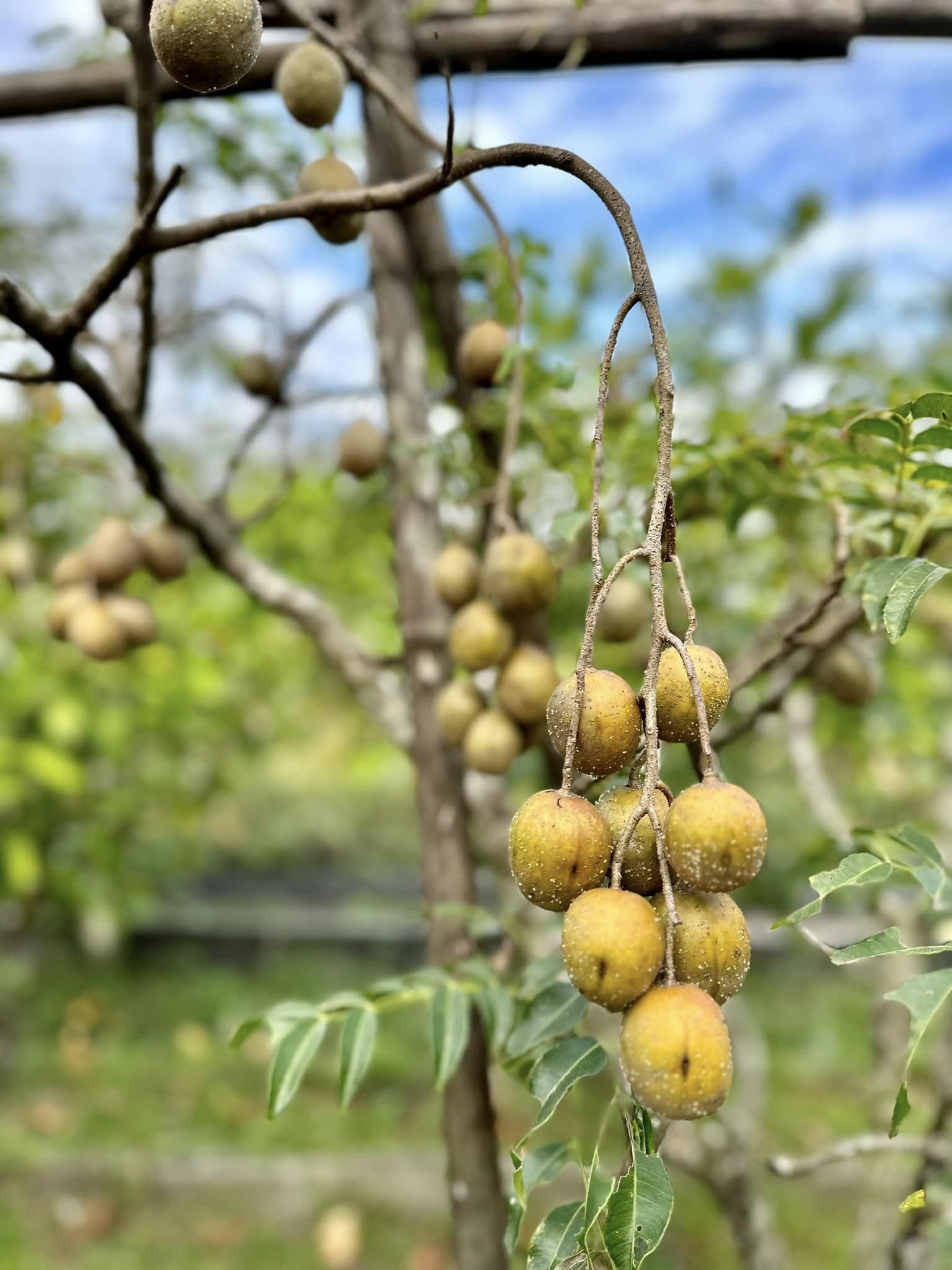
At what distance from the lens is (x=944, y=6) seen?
48.2 inches

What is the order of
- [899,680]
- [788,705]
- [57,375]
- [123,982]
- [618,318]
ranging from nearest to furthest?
[618,318] → [57,375] → [899,680] → [788,705] → [123,982]

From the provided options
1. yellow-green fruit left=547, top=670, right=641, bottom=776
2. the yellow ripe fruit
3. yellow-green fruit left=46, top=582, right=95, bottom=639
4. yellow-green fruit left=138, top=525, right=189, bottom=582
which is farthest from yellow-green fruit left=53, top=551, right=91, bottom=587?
yellow-green fruit left=547, top=670, right=641, bottom=776

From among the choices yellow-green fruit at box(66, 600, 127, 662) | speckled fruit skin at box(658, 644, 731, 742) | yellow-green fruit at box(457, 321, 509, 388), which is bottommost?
yellow-green fruit at box(66, 600, 127, 662)

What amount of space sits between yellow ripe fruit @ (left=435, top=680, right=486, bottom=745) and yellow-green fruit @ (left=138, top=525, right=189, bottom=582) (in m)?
0.58

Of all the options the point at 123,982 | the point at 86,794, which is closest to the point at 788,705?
the point at 86,794

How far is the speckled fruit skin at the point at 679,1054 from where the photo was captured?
51 centimetres

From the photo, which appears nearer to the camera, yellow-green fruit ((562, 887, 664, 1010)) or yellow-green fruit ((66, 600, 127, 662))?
yellow-green fruit ((562, 887, 664, 1010))

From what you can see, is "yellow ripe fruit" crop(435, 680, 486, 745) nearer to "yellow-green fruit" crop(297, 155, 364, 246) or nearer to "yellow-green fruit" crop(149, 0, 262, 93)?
"yellow-green fruit" crop(297, 155, 364, 246)

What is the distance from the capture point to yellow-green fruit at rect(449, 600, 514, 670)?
1.09m

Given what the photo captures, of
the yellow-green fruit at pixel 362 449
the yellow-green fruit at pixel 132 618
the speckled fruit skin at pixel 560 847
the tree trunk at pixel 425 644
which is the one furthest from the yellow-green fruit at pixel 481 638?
the yellow-green fruit at pixel 132 618

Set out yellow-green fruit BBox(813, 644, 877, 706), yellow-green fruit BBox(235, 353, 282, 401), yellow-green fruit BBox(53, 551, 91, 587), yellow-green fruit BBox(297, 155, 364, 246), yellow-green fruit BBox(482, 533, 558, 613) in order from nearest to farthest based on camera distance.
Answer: yellow-green fruit BBox(297, 155, 364, 246)
yellow-green fruit BBox(482, 533, 558, 613)
yellow-green fruit BBox(813, 644, 877, 706)
yellow-green fruit BBox(235, 353, 282, 401)
yellow-green fruit BBox(53, 551, 91, 587)

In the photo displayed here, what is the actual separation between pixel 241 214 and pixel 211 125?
1025 millimetres

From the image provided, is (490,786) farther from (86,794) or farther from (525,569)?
(86,794)

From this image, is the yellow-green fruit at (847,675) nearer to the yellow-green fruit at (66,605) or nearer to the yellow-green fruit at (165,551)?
the yellow-green fruit at (165,551)
